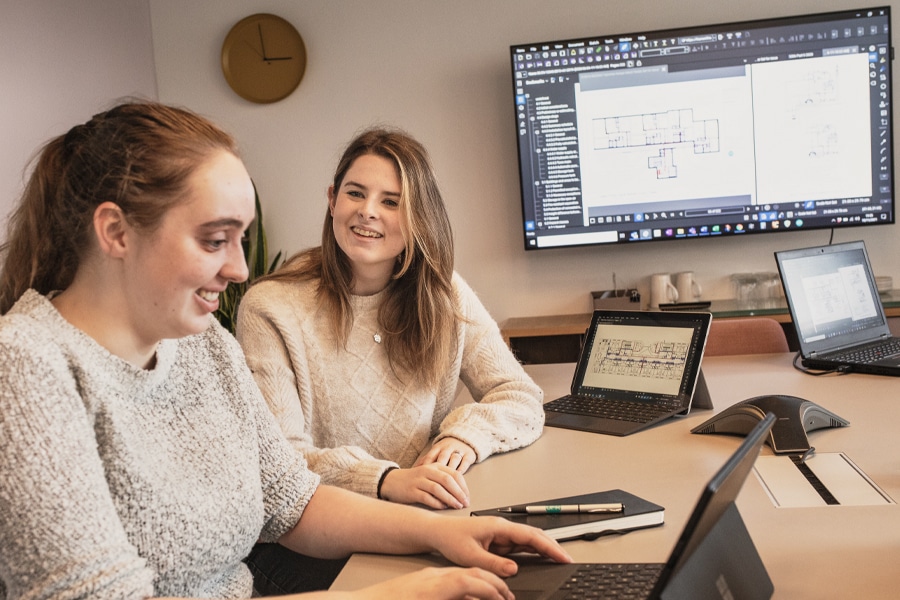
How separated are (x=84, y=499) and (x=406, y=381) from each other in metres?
1.09

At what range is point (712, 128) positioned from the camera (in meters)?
3.73

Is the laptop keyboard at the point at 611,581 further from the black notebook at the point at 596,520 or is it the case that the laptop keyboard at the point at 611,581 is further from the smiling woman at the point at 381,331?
the smiling woman at the point at 381,331

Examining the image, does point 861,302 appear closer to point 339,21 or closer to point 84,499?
point 84,499

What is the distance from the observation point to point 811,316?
2432mm

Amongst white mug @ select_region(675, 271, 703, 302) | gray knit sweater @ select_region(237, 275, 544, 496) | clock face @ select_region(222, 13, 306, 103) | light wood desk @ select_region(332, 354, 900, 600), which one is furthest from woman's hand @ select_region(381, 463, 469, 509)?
clock face @ select_region(222, 13, 306, 103)

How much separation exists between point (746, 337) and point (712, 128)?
1.26 metres

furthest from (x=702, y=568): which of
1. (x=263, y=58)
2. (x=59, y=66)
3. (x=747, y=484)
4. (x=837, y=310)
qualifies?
(x=263, y=58)

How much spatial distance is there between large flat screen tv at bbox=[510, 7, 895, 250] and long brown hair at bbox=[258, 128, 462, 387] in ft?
5.96

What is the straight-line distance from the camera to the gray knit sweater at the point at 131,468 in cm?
92

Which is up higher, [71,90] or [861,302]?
[71,90]

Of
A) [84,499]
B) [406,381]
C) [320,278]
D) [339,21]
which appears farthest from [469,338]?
[339,21]

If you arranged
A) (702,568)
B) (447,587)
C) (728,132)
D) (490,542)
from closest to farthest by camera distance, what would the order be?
1. (702,568)
2. (447,587)
3. (490,542)
4. (728,132)

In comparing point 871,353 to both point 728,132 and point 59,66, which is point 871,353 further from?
point 59,66

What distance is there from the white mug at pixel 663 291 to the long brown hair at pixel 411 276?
197 centimetres
